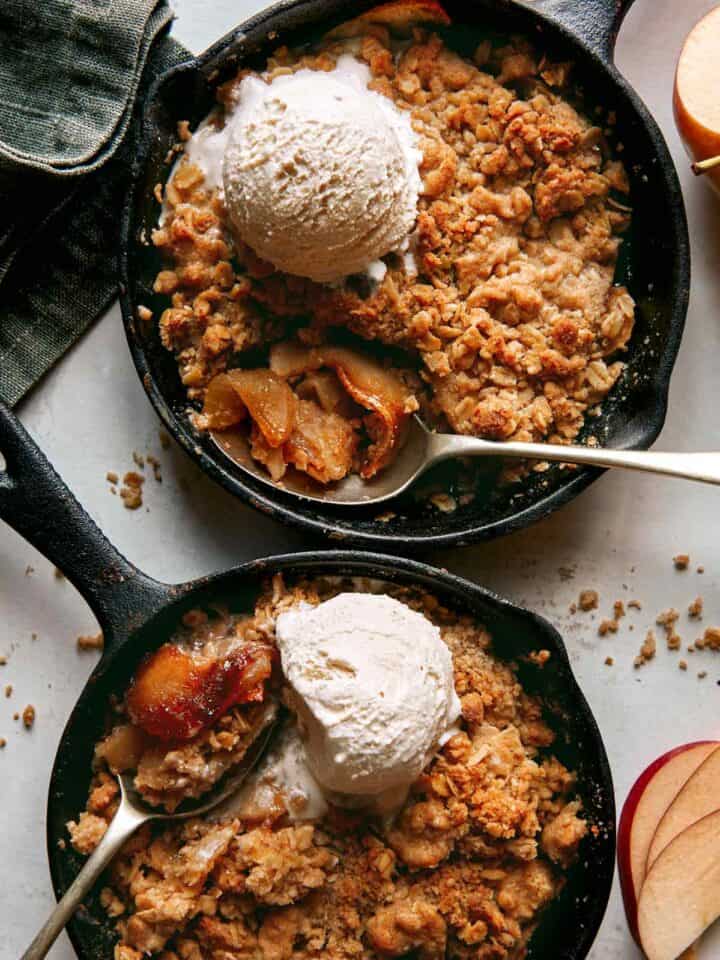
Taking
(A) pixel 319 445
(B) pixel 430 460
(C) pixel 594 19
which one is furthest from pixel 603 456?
(C) pixel 594 19

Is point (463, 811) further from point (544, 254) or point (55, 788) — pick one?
point (544, 254)

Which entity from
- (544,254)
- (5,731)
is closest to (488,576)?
(544,254)

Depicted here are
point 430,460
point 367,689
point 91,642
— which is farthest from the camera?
point 91,642

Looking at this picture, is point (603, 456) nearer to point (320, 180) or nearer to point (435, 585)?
point (435, 585)

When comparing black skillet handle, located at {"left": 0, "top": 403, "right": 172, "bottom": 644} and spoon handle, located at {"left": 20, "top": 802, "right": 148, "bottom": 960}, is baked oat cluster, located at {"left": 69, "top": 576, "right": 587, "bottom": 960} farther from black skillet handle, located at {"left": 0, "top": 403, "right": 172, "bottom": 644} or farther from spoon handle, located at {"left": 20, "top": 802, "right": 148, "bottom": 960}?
black skillet handle, located at {"left": 0, "top": 403, "right": 172, "bottom": 644}

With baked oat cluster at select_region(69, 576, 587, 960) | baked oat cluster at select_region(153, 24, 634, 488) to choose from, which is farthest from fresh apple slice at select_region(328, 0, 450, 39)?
baked oat cluster at select_region(69, 576, 587, 960)

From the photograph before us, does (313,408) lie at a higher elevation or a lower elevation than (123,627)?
higher
